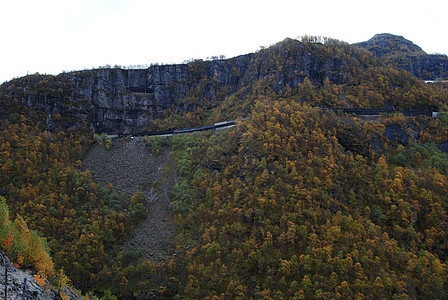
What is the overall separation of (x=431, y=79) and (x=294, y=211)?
11617 cm

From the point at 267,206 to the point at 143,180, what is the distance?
3490 centimetres

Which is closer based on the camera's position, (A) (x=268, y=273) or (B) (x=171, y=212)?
(A) (x=268, y=273)

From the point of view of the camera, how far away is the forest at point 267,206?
4738cm

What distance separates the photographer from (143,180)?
7694 cm

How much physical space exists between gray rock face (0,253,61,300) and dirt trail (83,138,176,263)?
35.2 meters

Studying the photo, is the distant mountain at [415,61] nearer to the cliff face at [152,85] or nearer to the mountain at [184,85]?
the mountain at [184,85]

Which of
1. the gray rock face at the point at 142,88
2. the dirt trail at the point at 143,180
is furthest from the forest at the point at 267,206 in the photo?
the gray rock face at the point at 142,88

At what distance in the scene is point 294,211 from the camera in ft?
181

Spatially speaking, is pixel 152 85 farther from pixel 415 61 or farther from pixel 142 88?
pixel 415 61

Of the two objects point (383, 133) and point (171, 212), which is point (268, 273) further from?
point (383, 133)

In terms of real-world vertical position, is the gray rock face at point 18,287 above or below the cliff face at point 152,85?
below

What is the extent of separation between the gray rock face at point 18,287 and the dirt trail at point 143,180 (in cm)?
3515

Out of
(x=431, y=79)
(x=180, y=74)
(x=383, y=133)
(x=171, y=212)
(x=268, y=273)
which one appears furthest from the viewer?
(x=431, y=79)

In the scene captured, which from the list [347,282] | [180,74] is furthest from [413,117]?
[180,74]
